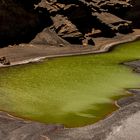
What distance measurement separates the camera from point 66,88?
4344 centimetres

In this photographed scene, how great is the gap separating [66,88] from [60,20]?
34.9 metres

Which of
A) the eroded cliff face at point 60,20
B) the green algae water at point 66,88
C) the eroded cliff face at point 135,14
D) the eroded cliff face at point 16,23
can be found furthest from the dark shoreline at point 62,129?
the eroded cliff face at point 135,14

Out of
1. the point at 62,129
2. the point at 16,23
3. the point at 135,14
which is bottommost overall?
the point at 62,129

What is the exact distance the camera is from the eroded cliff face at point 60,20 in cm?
6831

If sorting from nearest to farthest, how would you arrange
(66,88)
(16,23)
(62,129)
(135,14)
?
(62,129) < (66,88) < (16,23) < (135,14)

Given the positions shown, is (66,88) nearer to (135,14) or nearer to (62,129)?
(62,129)

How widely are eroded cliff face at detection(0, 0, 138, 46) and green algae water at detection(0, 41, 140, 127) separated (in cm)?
1272

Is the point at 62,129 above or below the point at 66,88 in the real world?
below

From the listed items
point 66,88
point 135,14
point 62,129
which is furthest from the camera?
point 135,14

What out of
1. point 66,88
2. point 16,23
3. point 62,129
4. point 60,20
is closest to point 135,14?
point 60,20

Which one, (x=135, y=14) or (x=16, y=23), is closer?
(x=16, y=23)

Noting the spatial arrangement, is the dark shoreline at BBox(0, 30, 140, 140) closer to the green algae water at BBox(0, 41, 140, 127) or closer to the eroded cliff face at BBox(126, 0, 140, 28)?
the green algae water at BBox(0, 41, 140, 127)

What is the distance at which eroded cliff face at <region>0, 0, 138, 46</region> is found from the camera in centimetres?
6831

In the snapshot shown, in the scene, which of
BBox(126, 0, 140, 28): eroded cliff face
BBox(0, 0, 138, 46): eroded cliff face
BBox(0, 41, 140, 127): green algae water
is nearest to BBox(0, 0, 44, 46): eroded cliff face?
BBox(0, 0, 138, 46): eroded cliff face
